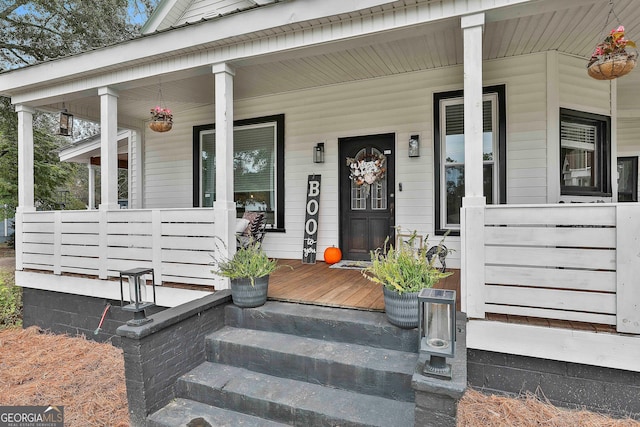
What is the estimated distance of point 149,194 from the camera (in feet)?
21.1

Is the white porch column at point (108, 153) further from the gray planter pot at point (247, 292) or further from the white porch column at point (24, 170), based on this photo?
the gray planter pot at point (247, 292)

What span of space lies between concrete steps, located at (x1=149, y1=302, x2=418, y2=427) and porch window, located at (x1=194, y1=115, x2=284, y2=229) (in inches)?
104

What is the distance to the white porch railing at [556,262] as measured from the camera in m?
2.17

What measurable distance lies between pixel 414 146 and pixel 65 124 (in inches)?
191

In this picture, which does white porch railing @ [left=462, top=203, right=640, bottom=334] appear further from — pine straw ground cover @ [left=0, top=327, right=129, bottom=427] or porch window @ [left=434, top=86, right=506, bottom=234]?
pine straw ground cover @ [left=0, top=327, right=129, bottom=427]

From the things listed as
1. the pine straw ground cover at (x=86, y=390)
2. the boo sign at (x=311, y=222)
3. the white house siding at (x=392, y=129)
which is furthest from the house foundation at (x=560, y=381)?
the boo sign at (x=311, y=222)

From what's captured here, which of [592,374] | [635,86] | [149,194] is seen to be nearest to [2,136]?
[149,194]

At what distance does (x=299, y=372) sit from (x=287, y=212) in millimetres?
3080

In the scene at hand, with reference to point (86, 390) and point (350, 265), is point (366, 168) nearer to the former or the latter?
point (350, 265)

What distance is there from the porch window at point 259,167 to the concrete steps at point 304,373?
2.65 metres

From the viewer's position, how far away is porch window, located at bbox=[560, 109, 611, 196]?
3.94 m

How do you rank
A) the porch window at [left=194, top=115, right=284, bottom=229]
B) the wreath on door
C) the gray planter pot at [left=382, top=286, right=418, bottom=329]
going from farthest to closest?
the porch window at [left=194, top=115, right=284, bottom=229] → the wreath on door → the gray planter pot at [left=382, top=286, right=418, bottom=329]

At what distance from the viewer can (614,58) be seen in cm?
269

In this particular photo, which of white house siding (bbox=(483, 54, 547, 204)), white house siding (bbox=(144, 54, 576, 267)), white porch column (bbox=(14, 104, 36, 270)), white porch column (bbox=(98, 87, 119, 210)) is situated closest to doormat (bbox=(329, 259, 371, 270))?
white house siding (bbox=(144, 54, 576, 267))
